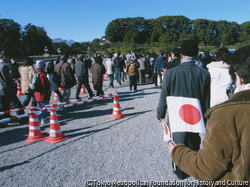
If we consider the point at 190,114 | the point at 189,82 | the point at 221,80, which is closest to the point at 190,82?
the point at 189,82

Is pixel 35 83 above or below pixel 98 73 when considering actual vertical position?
below

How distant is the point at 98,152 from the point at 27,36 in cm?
9311

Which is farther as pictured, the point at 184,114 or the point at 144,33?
the point at 144,33

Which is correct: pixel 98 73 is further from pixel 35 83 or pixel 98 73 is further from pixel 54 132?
pixel 54 132

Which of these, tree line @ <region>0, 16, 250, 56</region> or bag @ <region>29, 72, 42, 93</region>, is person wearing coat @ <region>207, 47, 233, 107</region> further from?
tree line @ <region>0, 16, 250, 56</region>

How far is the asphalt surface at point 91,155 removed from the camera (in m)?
2.98

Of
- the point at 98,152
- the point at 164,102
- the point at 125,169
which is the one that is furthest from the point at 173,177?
the point at 98,152

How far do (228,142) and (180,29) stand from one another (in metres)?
123

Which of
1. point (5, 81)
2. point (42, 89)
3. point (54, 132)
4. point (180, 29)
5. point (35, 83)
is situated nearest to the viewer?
point (54, 132)

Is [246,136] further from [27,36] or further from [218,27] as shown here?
[218,27]

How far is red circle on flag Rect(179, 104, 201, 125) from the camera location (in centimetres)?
161

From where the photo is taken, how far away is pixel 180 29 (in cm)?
11269

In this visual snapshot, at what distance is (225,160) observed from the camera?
1.00 metres

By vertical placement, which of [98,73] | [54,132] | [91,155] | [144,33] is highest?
[144,33]
